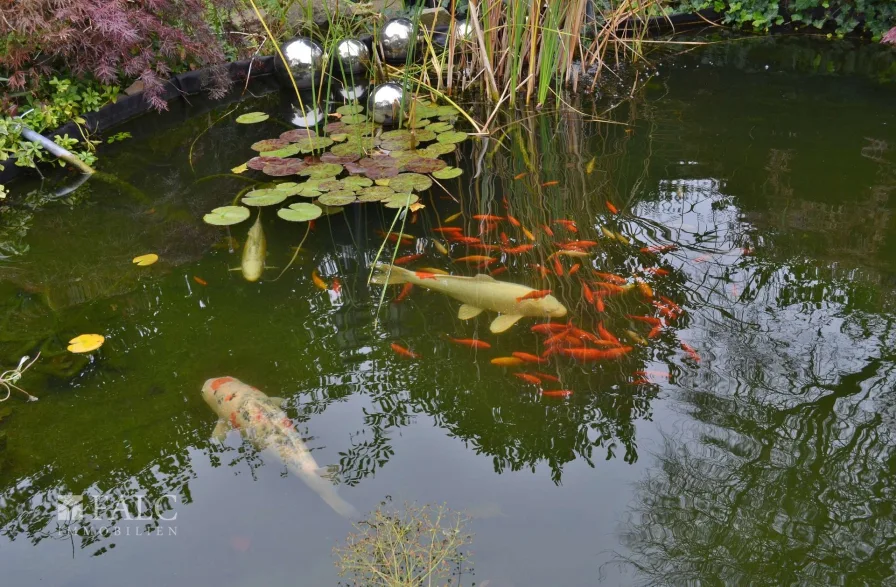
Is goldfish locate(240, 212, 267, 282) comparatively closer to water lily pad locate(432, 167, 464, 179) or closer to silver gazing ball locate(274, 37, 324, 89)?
water lily pad locate(432, 167, 464, 179)

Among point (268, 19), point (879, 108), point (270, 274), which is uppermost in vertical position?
point (268, 19)

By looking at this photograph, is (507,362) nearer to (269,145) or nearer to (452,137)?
(452,137)

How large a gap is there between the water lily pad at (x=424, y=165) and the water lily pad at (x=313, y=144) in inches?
19.8

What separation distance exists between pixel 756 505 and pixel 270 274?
1.92 m

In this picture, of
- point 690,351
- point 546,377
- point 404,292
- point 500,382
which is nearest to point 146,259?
point 404,292

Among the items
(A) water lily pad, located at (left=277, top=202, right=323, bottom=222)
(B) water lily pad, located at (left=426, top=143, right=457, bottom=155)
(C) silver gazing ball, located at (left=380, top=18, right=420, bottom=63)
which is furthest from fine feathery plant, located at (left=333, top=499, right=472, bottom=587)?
(C) silver gazing ball, located at (left=380, top=18, right=420, bottom=63)

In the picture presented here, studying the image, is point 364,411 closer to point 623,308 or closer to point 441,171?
point 623,308

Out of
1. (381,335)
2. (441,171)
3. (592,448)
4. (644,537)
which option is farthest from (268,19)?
(644,537)

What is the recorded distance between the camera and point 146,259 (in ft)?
9.95

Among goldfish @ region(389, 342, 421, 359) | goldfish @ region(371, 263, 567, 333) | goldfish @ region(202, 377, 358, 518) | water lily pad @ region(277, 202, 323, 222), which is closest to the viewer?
goldfish @ region(202, 377, 358, 518)

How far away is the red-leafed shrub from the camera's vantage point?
11.8 feet

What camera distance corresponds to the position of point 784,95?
4.57 m

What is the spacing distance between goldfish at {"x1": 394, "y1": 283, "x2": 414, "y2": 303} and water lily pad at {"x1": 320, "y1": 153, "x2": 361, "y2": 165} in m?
1.11

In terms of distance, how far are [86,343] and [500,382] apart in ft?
4.73
